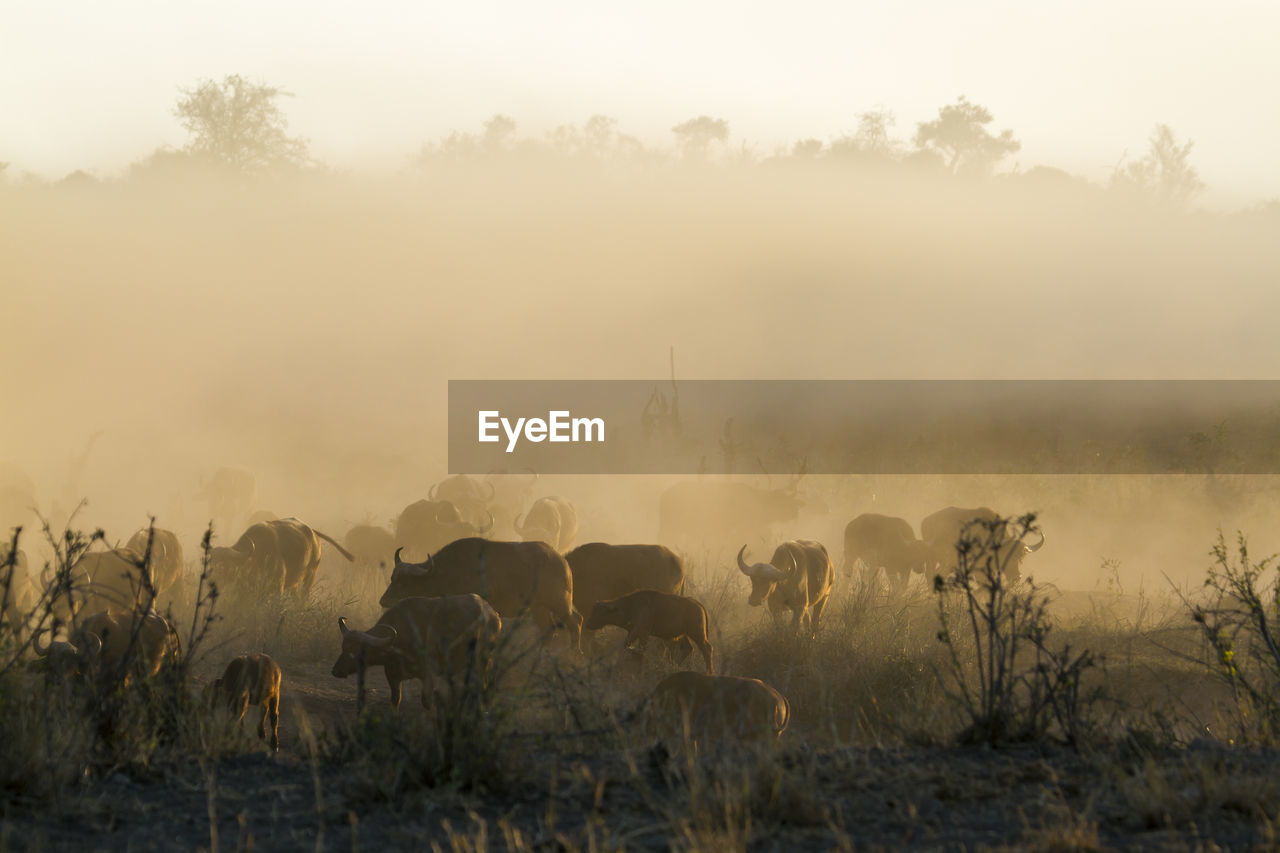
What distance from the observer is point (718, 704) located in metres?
8.96

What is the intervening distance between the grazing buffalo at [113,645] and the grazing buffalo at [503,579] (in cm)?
312

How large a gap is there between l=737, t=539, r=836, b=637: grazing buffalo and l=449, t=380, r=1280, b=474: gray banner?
10.6 m

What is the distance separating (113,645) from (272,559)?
6268mm

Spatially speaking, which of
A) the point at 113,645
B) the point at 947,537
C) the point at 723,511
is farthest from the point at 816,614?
the point at 113,645

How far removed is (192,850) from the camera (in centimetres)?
487

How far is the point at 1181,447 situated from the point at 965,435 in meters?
5.82

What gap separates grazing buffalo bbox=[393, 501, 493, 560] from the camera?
1906 centimetres

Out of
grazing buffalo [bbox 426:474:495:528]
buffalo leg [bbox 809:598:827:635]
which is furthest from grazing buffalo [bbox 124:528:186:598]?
grazing buffalo [bbox 426:474:495:528]

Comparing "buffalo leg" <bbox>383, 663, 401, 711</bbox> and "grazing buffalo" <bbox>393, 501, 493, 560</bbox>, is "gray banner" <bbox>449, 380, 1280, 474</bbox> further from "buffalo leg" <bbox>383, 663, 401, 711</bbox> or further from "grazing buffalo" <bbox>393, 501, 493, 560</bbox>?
"buffalo leg" <bbox>383, 663, 401, 711</bbox>

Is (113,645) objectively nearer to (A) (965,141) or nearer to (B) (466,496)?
(B) (466,496)

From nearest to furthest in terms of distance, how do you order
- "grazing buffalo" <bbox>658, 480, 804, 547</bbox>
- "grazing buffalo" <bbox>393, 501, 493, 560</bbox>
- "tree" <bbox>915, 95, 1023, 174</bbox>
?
"grazing buffalo" <bbox>393, 501, 493, 560</bbox>, "grazing buffalo" <bbox>658, 480, 804, 547</bbox>, "tree" <bbox>915, 95, 1023, 174</bbox>

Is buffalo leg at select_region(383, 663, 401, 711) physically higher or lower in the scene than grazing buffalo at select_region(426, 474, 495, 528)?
lower

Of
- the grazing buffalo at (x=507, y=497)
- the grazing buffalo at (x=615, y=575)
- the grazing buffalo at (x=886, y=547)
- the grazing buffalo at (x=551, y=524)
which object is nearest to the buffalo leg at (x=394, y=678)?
the grazing buffalo at (x=615, y=575)

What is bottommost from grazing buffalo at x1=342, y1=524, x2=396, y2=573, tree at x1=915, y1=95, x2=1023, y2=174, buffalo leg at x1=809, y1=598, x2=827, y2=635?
buffalo leg at x1=809, y1=598, x2=827, y2=635
